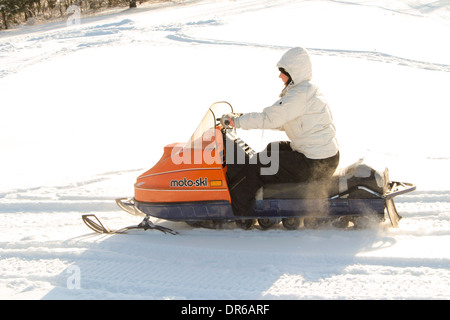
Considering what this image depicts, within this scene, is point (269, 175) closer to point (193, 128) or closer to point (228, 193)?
point (228, 193)

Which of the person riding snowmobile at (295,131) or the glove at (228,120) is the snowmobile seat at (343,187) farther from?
the glove at (228,120)

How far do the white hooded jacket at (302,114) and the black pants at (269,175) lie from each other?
0.08 metres

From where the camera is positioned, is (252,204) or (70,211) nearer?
(252,204)

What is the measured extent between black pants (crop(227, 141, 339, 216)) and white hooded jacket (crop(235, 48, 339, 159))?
81 millimetres

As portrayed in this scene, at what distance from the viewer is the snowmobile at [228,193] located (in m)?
4.12

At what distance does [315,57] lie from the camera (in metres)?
12.9

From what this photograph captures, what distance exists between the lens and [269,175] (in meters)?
4.20

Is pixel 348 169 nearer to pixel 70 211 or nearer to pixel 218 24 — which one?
pixel 70 211

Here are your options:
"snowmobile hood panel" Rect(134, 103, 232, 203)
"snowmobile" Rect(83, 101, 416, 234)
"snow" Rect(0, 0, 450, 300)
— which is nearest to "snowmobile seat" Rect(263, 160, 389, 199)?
"snowmobile" Rect(83, 101, 416, 234)

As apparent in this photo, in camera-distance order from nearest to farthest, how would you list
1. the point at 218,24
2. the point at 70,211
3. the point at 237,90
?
the point at 70,211
the point at 237,90
the point at 218,24

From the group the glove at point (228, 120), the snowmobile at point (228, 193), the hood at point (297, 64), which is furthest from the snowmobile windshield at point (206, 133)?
the hood at point (297, 64)

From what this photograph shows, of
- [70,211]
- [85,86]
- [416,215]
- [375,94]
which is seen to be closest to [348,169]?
[416,215]
